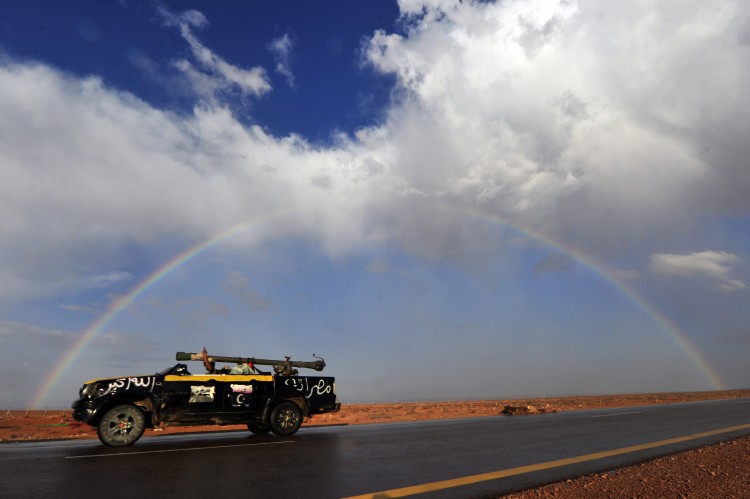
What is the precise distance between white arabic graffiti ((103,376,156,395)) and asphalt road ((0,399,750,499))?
1331 mm

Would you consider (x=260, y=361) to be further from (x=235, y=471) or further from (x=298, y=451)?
(x=235, y=471)

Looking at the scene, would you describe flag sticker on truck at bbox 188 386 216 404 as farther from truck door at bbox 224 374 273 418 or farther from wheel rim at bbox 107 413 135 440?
wheel rim at bbox 107 413 135 440

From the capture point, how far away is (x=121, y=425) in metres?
11.5

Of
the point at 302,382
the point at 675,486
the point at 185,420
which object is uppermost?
the point at 302,382

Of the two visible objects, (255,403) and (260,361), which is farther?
(260,361)

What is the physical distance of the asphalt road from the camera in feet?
22.2

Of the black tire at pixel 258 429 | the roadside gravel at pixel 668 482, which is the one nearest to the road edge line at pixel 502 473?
the roadside gravel at pixel 668 482

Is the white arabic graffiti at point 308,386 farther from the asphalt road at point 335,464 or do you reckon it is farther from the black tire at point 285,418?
the asphalt road at point 335,464

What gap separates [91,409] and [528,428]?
40.5ft

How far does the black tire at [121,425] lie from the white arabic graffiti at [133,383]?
45cm

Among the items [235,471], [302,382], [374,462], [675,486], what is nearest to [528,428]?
[302,382]

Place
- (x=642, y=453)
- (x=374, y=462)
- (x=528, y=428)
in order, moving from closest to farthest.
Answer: (x=374, y=462), (x=642, y=453), (x=528, y=428)

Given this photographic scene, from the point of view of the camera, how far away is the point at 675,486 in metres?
6.60

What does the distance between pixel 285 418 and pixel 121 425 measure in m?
4.12
